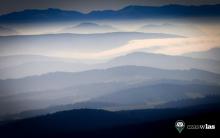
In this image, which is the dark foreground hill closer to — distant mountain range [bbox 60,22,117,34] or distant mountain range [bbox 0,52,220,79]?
distant mountain range [bbox 0,52,220,79]

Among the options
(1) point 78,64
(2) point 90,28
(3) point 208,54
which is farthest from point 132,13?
(3) point 208,54

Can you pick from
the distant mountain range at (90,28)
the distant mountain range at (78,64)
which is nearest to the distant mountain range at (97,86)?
the distant mountain range at (78,64)

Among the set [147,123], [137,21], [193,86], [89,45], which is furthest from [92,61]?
[193,86]

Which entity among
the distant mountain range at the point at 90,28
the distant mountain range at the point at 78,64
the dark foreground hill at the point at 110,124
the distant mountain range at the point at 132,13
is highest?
the distant mountain range at the point at 132,13

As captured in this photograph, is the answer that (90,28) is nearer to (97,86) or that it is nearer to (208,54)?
(97,86)

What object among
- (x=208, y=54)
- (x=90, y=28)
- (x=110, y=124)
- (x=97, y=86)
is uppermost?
(x=90, y=28)

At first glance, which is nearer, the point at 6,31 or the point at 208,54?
the point at 6,31

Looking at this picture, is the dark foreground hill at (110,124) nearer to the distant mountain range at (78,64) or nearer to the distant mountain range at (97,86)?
the distant mountain range at (97,86)
